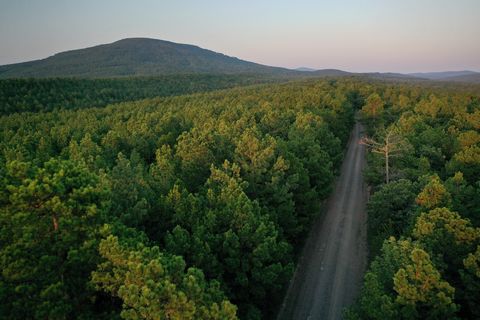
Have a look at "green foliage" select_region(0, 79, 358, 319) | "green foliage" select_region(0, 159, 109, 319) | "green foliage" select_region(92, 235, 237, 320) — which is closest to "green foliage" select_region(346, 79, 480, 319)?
"green foliage" select_region(0, 79, 358, 319)

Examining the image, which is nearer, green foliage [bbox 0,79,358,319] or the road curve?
green foliage [bbox 0,79,358,319]

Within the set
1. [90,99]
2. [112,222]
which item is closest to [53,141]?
[112,222]

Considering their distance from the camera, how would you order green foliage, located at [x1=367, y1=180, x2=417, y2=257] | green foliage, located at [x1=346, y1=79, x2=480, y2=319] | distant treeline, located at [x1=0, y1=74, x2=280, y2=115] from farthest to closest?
distant treeline, located at [x1=0, y1=74, x2=280, y2=115], green foliage, located at [x1=367, y1=180, x2=417, y2=257], green foliage, located at [x1=346, y1=79, x2=480, y2=319]

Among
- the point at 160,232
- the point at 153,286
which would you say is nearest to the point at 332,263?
the point at 160,232

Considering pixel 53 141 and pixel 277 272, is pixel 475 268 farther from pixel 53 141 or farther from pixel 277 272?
pixel 53 141

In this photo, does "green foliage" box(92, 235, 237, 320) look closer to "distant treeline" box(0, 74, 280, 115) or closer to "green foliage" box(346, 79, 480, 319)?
"green foliage" box(346, 79, 480, 319)

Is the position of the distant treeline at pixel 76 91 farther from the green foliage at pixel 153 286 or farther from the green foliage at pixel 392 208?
the green foliage at pixel 153 286

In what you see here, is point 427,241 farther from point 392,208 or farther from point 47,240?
point 47,240
